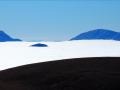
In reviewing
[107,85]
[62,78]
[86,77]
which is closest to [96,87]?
[107,85]

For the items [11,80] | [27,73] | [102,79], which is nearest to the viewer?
[102,79]

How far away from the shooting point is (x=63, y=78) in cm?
1055

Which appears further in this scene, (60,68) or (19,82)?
(60,68)

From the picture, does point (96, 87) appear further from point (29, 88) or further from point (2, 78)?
point (2, 78)

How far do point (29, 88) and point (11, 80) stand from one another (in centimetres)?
188

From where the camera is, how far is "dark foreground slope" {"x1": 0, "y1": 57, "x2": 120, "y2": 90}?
30.8 ft

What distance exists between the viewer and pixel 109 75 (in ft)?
34.1

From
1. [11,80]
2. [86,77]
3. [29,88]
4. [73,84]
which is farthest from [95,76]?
[11,80]

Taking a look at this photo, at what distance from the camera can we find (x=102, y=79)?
9789mm

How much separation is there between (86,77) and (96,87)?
1089 mm

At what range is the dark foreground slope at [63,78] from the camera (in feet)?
30.8

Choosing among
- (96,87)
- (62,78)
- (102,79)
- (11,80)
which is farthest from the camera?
(11,80)

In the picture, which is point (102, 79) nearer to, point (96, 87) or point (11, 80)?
point (96, 87)

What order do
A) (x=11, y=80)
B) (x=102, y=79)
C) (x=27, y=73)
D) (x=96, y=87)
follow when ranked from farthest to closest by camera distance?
(x=27, y=73), (x=11, y=80), (x=102, y=79), (x=96, y=87)
